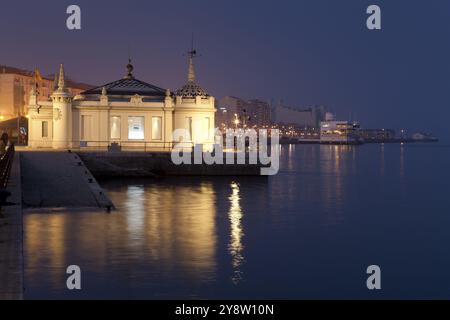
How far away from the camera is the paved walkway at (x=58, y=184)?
98.0 feet

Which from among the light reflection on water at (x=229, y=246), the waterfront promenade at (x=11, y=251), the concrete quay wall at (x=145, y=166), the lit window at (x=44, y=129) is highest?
the lit window at (x=44, y=129)

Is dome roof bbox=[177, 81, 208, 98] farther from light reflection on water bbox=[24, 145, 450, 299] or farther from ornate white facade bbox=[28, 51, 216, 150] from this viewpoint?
light reflection on water bbox=[24, 145, 450, 299]

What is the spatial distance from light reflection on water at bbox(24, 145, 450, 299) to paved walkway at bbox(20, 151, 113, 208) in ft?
5.06

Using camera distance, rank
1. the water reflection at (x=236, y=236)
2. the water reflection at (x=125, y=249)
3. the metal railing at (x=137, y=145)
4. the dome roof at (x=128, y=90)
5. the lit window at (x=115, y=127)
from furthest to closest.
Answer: the dome roof at (x=128, y=90), the lit window at (x=115, y=127), the metal railing at (x=137, y=145), the water reflection at (x=236, y=236), the water reflection at (x=125, y=249)

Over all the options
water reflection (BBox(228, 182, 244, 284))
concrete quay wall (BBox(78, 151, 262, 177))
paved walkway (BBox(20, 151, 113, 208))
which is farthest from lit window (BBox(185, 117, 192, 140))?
paved walkway (BBox(20, 151, 113, 208))

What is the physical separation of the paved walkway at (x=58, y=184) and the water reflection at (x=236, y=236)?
5.53 metres

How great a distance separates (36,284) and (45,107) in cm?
4345

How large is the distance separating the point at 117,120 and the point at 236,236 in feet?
106

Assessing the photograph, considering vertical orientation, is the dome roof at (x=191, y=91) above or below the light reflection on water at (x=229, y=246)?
above

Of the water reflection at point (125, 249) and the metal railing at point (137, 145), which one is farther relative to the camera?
the metal railing at point (137, 145)

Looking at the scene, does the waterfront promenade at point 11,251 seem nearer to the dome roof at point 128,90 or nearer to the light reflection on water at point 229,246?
the light reflection on water at point 229,246

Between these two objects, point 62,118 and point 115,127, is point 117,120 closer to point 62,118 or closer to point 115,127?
point 115,127

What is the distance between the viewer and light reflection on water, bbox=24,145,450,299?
59.5ft

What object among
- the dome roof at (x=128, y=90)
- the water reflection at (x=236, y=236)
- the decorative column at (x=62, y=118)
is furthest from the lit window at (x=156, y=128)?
the water reflection at (x=236, y=236)
